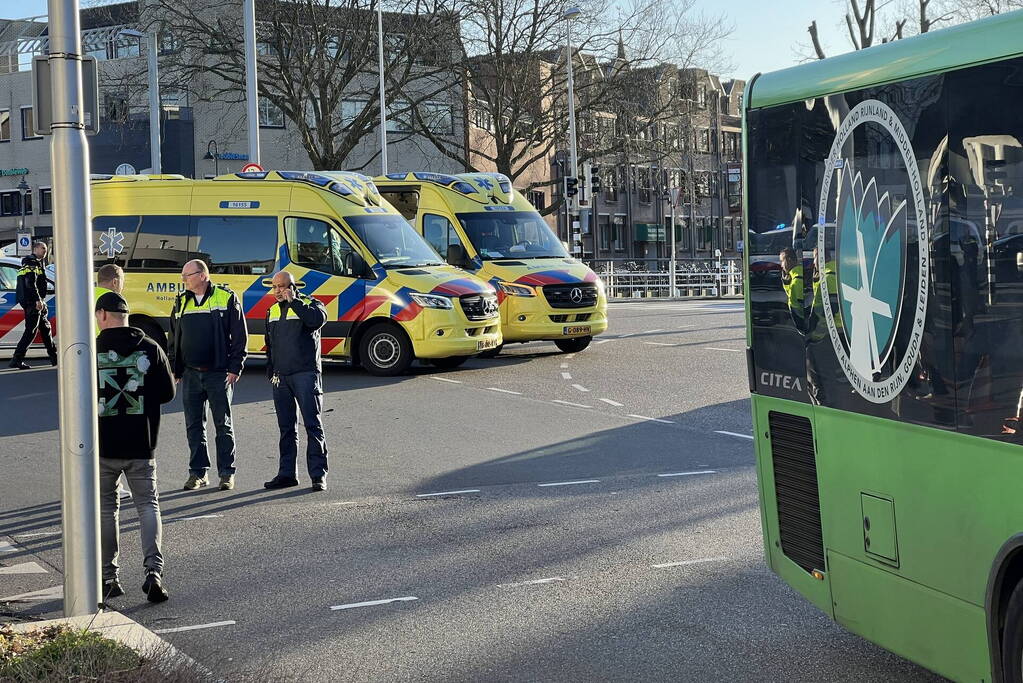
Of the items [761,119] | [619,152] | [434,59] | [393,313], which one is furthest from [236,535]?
[619,152]

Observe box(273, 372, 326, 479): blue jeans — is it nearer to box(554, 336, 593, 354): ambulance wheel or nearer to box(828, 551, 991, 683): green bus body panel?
box(828, 551, 991, 683): green bus body panel

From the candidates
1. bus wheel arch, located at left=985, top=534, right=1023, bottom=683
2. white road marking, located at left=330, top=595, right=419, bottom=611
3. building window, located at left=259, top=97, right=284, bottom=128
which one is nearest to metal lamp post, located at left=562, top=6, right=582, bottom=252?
building window, located at left=259, top=97, right=284, bottom=128

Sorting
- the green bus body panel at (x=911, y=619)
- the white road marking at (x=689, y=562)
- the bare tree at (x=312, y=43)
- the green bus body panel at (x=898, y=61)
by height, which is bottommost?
the white road marking at (x=689, y=562)

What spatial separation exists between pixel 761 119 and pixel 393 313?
13156 mm

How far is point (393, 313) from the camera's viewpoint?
18.6m

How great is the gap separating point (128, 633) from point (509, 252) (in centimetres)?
1601

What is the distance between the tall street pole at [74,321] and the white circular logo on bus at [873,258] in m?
3.36

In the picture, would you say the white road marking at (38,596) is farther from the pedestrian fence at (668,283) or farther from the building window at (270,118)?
the building window at (270,118)

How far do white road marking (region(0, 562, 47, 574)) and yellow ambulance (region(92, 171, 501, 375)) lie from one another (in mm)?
10619

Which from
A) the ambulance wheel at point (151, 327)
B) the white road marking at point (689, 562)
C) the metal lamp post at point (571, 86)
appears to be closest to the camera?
the white road marking at point (689, 562)

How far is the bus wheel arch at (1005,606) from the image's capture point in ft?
13.5

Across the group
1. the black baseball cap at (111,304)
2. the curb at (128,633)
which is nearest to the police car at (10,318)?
the black baseball cap at (111,304)

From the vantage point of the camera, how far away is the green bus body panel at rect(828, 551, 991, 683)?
443 centimetres

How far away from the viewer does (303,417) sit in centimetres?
1071
